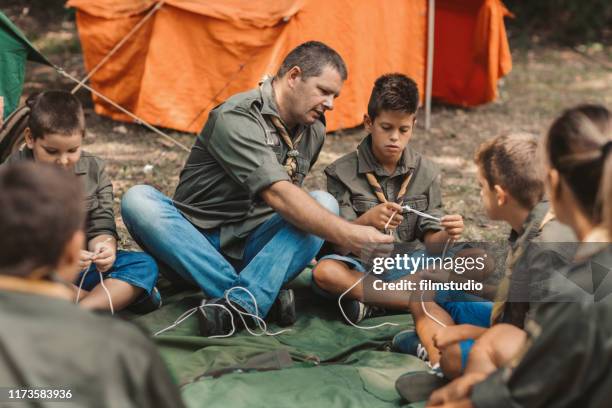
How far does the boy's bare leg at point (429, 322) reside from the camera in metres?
2.90

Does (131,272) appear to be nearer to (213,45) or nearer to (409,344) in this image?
(409,344)

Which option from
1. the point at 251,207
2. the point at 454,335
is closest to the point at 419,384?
the point at 454,335

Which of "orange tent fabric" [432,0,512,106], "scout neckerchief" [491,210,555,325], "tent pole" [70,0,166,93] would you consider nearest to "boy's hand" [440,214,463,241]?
"scout neckerchief" [491,210,555,325]

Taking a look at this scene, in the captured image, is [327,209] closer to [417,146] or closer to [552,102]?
[417,146]

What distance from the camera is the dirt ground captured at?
5.42 m

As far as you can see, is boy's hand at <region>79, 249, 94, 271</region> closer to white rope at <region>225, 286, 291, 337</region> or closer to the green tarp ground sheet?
the green tarp ground sheet

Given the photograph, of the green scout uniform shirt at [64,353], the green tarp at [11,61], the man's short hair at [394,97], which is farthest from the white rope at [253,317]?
the green tarp at [11,61]

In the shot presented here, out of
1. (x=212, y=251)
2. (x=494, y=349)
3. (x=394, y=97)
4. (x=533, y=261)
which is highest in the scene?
(x=394, y=97)

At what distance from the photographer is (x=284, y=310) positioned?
3.37 metres

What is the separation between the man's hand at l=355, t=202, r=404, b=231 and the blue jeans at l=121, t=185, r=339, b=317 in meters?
0.18

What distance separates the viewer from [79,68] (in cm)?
838

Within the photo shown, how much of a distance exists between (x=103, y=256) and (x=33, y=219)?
154 cm

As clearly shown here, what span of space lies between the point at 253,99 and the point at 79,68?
5.49 m

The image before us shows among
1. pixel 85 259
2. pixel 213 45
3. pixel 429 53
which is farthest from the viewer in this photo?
pixel 429 53
